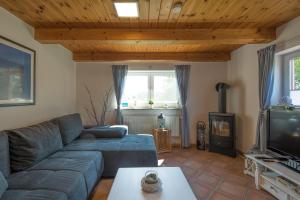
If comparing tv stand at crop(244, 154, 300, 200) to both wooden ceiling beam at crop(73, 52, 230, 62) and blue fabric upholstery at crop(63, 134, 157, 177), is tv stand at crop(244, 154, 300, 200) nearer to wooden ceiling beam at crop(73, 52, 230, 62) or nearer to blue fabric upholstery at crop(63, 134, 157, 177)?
blue fabric upholstery at crop(63, 134, 157, 177)

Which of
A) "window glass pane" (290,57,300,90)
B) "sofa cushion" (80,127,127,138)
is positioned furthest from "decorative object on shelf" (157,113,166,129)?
"window glass pane" (290,57,300,90)

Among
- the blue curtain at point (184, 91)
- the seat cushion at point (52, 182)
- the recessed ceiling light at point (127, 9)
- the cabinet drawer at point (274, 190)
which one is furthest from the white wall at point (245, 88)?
the seat cushion at point (52, 182)

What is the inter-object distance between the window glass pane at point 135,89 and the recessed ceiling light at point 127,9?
237 centimetres

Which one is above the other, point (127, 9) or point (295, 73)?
point (127, 9)

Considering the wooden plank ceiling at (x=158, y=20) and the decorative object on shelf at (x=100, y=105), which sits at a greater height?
the wooden plank ceiling at (x=158, y=20)

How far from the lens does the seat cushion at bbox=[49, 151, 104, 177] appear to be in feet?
8.15

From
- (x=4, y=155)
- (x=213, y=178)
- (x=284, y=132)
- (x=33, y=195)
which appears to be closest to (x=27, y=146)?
(x=4, y=155)

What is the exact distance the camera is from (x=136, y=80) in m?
4.88

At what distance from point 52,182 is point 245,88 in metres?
3.59

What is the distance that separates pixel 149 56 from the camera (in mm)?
4582

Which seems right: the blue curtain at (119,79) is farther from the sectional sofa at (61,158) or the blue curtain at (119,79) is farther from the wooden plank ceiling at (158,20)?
the wooden plank ceiling at (158,20)

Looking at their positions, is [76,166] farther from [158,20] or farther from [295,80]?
[295,80]

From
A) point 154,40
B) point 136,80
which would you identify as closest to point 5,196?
point 154,40

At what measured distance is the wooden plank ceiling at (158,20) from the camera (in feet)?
7.49
